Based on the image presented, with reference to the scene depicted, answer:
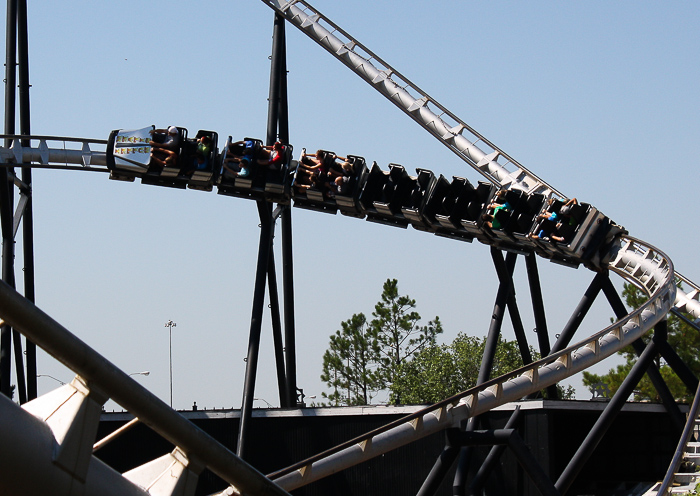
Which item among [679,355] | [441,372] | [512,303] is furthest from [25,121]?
[441,372]

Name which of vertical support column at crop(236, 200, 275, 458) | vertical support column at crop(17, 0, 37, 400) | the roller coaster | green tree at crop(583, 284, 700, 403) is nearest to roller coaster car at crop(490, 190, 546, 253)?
the roller coaster

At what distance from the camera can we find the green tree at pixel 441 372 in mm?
43594

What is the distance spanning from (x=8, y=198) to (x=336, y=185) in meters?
5.63

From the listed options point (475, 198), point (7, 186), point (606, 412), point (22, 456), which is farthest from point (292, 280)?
point (22, 456)

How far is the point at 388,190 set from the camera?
16.1 m

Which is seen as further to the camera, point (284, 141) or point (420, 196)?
point (284, 141)

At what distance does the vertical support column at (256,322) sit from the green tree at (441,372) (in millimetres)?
27554

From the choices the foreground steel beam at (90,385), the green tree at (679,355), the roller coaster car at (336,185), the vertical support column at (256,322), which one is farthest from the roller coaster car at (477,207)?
the green tree at (679,355)

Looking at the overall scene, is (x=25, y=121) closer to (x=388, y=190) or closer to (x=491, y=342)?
(x=388, y=190)

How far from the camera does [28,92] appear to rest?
1694 cm

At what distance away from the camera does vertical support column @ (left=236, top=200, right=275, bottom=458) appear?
15062 mm

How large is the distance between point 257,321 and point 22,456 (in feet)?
41.3

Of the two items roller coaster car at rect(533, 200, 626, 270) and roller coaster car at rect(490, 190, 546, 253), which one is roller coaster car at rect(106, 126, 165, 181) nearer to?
roller coaster car at rect(490, 190, 546, 253)

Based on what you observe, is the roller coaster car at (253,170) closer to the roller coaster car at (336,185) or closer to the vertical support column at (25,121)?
the roller coaster car at (336,185)
